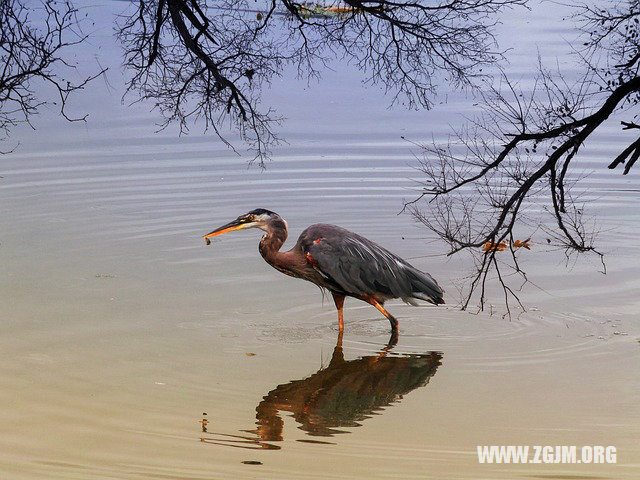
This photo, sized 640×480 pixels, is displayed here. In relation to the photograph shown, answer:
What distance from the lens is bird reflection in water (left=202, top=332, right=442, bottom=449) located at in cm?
769

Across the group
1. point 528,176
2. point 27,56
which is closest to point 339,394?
point 528,176

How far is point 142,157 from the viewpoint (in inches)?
709

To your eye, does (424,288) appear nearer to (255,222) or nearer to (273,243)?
(273,243)

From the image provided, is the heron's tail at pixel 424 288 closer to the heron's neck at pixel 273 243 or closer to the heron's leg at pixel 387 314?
the heron's leg at pixel 387 314

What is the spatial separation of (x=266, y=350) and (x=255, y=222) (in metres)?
1.22

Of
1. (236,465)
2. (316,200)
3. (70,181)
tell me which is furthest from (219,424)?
(70,181)

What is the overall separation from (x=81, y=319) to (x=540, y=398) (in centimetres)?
428

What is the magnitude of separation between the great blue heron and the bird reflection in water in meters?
0.53

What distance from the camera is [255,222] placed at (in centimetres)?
982

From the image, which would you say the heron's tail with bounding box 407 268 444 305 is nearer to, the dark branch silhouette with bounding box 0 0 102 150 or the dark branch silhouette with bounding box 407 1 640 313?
the dark branch silhouette with bounding box 407 1 640 313

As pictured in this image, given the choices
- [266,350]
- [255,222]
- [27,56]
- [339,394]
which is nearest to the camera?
[339,394]

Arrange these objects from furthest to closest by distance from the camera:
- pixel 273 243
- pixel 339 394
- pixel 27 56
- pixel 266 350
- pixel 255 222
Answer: pixel 27 56, pixel 273 243, pixel 255 222, pixel 266 350, pixel 339 394

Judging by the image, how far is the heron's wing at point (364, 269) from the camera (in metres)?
9.88

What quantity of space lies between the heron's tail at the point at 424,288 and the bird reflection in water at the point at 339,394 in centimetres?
63
